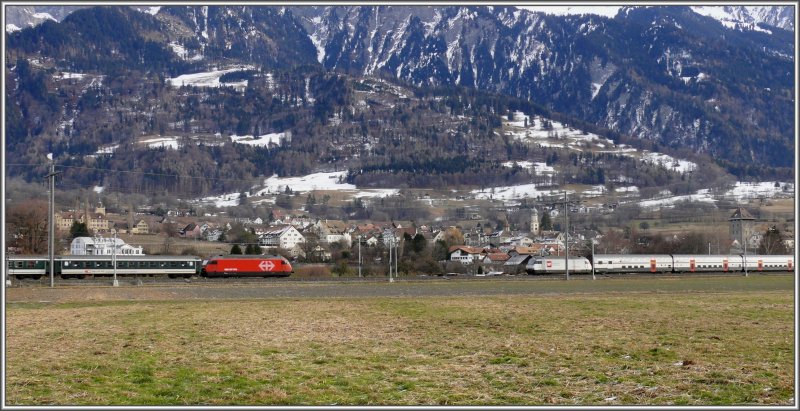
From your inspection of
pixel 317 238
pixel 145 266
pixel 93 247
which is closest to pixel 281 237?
pixel 317 238

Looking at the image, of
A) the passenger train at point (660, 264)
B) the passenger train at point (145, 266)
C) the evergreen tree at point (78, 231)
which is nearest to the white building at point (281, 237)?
the evergreen tree at point (78, 231)

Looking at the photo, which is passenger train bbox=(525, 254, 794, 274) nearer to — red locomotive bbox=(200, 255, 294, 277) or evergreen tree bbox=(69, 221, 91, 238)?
red locomotive bbox=(200, 255, 294, 277)

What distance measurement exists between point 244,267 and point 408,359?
74.6 meters

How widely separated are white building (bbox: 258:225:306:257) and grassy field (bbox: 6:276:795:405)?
14363cm

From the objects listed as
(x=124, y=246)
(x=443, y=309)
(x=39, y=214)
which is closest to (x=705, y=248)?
(x=124, y=246)

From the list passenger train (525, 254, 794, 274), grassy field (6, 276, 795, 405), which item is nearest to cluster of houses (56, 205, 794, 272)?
passenger train (525, 254, 794, 274)

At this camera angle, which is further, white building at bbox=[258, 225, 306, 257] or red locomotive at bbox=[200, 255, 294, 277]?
white building at bbox=[258, 225, 306, 257]

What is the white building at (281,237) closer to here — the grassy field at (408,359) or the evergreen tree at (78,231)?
the evergreen tree at (78,231)

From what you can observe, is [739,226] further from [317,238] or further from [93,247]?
[93,247]

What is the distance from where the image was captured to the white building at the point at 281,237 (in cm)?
17588

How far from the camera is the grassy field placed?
1479 centimetres

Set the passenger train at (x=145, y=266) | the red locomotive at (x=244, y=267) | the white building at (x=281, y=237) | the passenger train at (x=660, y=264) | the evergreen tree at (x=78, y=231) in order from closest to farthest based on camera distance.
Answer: the passenger train at (x=145, y=266)
the red locomotive at (x=244, y=267)
the passenger train at (x=660, y=264)
the evergreen tree at (x=78, y=231)
the white building at (x=281, y=237)

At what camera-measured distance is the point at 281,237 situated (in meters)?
182

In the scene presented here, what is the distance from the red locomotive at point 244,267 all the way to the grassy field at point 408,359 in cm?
5821
